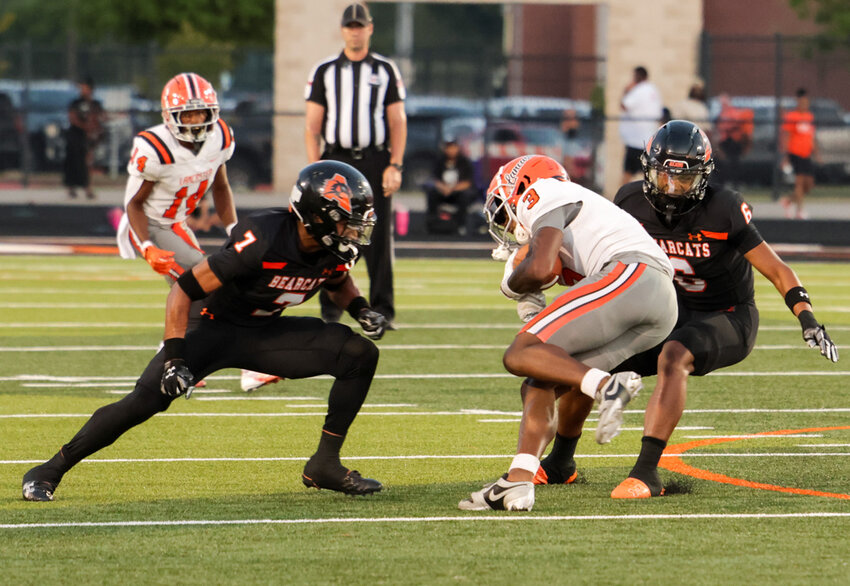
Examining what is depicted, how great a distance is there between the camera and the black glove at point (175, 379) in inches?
238

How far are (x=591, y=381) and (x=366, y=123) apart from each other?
5662mm

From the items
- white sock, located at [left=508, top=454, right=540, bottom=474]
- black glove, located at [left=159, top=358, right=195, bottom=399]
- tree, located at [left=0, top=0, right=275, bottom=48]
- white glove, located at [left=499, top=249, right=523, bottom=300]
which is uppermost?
tree, located at [left=0, top=0, right=275, bottom=48]

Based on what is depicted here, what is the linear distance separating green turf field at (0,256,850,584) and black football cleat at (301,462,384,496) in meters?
0.05

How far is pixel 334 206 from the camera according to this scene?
20.2ft

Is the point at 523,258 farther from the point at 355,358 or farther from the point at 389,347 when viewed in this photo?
the point at 389,347

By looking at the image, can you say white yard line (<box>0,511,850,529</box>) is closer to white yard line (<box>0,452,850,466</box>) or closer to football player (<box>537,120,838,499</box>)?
football player (<box>537,120,838,499</box>)

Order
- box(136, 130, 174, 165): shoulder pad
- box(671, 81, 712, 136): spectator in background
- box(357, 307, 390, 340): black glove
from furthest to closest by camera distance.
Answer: box(671, 81, 712, 136): spectator in background, box(136, 130, 174, 165): shoulder pad, box(357, 307, 390, 340): black glove

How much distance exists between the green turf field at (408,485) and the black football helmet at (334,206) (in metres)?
1.01

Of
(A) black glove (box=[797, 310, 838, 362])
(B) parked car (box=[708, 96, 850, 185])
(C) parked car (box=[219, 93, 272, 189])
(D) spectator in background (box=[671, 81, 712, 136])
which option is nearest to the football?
(A) black glove (box=[797, 310, 838, 362])

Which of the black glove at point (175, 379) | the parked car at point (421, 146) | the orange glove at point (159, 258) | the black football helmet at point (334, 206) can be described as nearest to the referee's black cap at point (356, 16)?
the orange glove at point (159, 258)

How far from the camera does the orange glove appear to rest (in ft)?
28.8

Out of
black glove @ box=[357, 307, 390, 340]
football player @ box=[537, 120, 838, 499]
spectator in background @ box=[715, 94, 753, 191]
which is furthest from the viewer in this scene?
spectator in background @ box=[715, 94, 753, 191]

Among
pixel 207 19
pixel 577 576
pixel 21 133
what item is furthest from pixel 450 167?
pixel 207 19

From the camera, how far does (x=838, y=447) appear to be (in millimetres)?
7445
